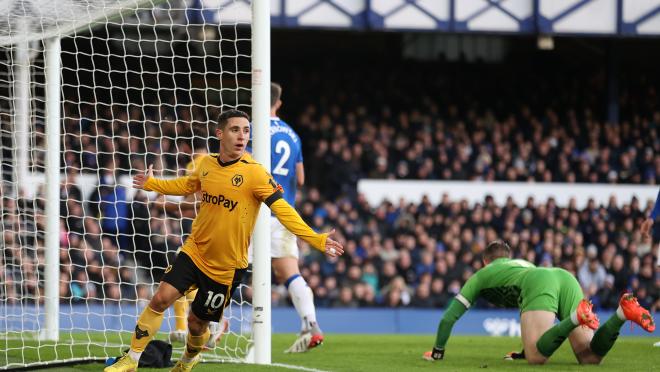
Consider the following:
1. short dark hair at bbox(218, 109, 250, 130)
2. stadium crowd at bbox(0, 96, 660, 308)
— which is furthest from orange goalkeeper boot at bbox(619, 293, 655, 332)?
stadium crowd at bbox(0, 96, 660, 308)

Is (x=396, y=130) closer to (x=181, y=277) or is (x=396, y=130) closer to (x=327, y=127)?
(x=327, y=127)

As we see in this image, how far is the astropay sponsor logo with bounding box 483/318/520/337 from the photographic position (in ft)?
57.1

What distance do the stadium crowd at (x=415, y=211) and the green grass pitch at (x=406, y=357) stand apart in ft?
18.0

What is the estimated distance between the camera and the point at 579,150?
23312 mm

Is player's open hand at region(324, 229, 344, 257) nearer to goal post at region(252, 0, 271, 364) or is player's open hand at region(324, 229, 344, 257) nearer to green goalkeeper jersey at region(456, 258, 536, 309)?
goal post at region(252, 0, 271, 364)

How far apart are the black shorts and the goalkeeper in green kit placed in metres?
2.50

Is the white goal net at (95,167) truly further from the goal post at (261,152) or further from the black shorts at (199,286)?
the black shorts at (199,286)

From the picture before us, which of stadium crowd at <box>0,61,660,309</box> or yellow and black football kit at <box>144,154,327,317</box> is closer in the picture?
yellow and black football kit at <box>144,154,327,317</box>

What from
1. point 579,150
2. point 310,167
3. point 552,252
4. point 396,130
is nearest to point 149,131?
point 310,167

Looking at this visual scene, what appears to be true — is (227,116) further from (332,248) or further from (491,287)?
(491,287)

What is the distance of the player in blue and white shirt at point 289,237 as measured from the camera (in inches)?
369

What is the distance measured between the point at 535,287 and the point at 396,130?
14.5 meters

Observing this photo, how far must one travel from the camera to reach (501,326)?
1755 centimetres

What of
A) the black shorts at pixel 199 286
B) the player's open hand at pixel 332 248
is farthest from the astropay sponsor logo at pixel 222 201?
the player's open hand at pixel 332 248
